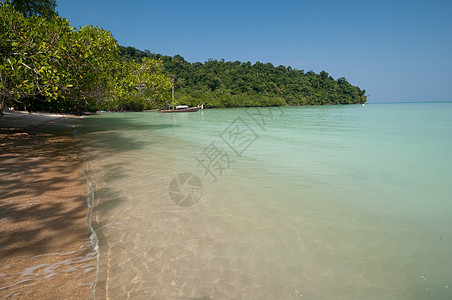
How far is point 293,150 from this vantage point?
35.7ft

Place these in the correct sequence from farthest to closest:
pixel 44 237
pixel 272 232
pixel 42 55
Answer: pixel 42 55 → pixel 272 232 → pixel 44 237

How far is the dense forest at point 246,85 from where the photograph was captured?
98938 mm

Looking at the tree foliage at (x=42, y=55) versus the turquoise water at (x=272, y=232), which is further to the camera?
the tree foliage at (x=42, y=55)

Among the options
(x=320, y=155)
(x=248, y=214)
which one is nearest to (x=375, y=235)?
(x=248, y=214)

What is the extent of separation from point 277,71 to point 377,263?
496ft

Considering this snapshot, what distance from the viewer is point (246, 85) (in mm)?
114750

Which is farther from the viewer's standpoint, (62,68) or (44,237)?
(62,68)

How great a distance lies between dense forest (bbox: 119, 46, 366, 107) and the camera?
3895 inches

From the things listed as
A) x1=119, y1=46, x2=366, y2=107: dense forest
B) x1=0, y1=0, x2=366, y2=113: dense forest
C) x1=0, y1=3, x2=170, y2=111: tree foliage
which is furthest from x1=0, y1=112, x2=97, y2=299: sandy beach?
x1=119, y1=46, x2=366, y2=107: dense forest

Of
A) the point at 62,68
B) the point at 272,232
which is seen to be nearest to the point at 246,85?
the point at 62,68

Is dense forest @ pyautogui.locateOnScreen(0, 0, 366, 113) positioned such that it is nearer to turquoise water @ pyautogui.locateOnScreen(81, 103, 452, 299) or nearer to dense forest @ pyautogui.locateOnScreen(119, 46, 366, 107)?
turquoise water @ pyautogui.locateOnScreen(81, 103, 452, 299)

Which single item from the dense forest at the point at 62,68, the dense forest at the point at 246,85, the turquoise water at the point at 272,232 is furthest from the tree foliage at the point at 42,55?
the dense forest at the point at 246,85

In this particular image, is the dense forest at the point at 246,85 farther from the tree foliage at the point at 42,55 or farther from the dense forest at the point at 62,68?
the tree foliage at the point at 42,55

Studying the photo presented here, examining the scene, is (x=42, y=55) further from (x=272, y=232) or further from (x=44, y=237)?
(x=272, y=232)
